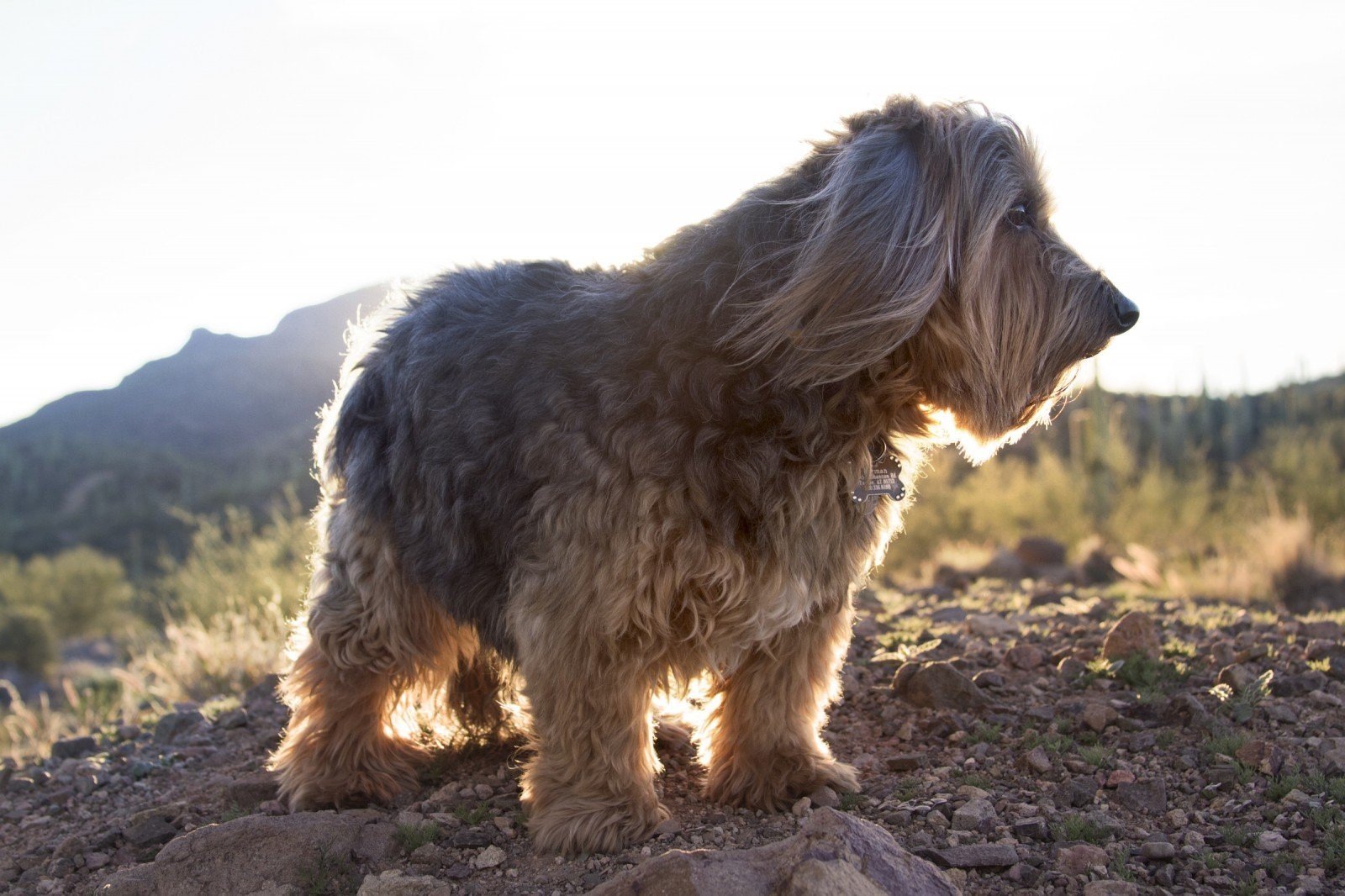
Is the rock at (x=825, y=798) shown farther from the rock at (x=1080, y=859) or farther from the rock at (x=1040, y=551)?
the rock at (x=1040, y=551)

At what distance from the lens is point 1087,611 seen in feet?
21.9

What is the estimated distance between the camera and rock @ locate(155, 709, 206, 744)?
6208mm

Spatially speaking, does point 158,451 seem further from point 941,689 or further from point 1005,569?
point 941,689

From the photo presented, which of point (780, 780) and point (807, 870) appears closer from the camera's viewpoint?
point (807, 870)

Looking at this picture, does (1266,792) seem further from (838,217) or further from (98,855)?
(98,855)

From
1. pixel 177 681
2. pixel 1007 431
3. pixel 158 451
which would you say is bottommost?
pixel 177 681

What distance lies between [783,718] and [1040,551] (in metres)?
8.31

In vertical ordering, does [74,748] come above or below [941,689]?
below

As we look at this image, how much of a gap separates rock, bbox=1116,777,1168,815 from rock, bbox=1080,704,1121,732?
533 millimetres

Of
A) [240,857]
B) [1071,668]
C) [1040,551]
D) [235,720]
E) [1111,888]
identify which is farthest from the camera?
[1040,551]

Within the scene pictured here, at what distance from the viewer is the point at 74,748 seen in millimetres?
6336

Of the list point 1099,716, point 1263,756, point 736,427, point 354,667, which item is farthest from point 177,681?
point 1263,756

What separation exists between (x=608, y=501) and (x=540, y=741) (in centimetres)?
102

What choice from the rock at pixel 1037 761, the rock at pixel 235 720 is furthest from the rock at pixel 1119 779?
the rock at pixel 235 720
